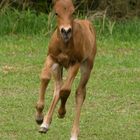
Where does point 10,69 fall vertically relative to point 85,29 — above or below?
below

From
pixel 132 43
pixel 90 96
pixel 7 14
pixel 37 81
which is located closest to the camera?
pixel 90 96

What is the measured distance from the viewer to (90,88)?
11516mm

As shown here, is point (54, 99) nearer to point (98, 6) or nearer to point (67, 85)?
point (67, 85)

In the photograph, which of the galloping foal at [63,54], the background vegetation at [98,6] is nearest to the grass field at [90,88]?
the background vegetation at [98,6]

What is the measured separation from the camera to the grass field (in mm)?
9023

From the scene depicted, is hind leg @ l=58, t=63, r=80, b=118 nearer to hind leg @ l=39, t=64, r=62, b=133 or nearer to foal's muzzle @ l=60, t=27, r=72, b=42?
hind leg @ l=39, t=64, r=62, b=133

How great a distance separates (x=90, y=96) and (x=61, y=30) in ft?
14.3

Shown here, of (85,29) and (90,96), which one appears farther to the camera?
(90,96)

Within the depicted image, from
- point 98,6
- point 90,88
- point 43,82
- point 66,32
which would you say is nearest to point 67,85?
point 43,82

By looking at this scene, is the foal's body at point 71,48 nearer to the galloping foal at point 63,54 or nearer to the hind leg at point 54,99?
the galloping foal at point 63,54

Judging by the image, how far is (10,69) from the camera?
1259cm

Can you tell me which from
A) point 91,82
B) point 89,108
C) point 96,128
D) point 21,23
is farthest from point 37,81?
point 21,23

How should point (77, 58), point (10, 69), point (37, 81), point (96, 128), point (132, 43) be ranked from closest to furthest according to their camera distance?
point (77, 58) < point (96, 128) < point (37, 81) < point (10, 69) < point (132, 43)

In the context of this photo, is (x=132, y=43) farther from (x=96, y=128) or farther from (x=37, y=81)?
(x=96, y=128)
